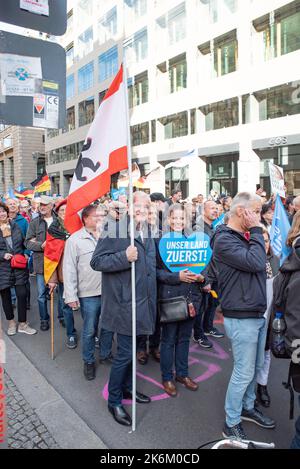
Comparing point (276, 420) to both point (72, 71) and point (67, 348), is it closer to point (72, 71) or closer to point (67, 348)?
point (67, 348)

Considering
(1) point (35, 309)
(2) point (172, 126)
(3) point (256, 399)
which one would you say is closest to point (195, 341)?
(3) point (256, 399)

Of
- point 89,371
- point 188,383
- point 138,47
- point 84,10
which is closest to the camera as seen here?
point 188,383

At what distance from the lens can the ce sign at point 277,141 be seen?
17.4m

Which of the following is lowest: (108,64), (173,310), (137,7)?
(173,310)

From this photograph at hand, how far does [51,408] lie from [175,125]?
74.4ft

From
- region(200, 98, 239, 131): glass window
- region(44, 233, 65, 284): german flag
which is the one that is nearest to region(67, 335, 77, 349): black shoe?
region(44, 233, 65, 284): german flag

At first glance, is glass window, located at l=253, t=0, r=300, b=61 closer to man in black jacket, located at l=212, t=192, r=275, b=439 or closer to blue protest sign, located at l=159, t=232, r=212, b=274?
blue protest sign, located at l=159, t=232, r=212, b=274

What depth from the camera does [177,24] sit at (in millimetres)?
23031

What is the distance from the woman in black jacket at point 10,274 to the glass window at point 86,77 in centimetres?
3089

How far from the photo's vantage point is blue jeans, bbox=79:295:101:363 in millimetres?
3945

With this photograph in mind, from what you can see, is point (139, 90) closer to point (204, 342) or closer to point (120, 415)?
point (204, 342)

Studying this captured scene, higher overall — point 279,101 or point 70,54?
point 70,54

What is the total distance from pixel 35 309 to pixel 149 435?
418cm

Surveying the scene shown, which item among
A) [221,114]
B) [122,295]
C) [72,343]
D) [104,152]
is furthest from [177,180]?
[122,295]
